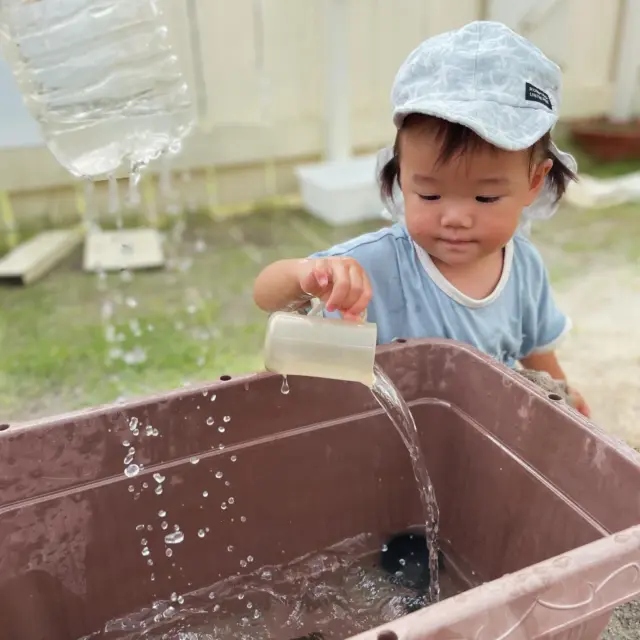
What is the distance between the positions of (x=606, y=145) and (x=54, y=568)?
2373 millimetres

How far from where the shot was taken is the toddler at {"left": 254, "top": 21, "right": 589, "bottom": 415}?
0.66 m

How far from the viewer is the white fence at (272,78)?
1962 mm

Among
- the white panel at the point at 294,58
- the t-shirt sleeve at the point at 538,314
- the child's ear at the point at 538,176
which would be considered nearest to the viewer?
the child's ear at the point at 538,176

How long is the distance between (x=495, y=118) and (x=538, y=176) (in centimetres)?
14

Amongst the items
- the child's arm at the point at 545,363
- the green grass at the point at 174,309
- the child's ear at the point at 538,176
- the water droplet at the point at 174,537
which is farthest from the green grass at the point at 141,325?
the child's ear at the point at 538,176

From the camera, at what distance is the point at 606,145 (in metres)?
2.50

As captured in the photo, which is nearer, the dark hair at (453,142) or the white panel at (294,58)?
the dark hair at (453,142)

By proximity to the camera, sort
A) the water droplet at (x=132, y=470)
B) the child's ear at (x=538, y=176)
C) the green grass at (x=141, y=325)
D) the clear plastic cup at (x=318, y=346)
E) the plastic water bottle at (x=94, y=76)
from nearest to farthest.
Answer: the clear plastic cup at (x=318, y=346) → the water droplet at (x=132, y=470) → the child's ear at (x=538, y=176) → the plastic water bottle at (x=94, y=76) → the green grass at (x=141, y=325)

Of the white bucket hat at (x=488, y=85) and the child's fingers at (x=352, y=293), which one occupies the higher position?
the white bucket hat at (x=488, y=85)

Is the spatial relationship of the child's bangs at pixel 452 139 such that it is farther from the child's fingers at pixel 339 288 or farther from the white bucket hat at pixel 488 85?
the child's fingers at pixel 339 288

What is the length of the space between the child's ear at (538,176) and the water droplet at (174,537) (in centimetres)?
49

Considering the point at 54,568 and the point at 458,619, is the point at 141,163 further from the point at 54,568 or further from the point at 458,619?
the point at 458,619

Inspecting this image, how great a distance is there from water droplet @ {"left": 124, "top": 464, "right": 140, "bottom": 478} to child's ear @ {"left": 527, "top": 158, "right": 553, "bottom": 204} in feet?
1.57

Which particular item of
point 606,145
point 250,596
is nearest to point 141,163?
point 250,596
